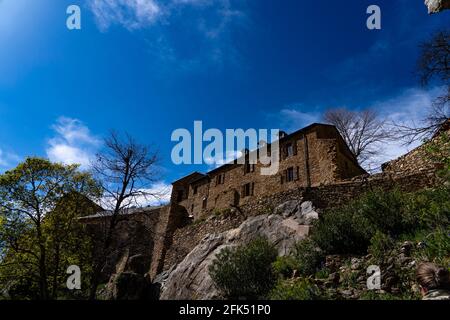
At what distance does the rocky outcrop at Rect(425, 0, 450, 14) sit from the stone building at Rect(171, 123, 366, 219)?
605 inches

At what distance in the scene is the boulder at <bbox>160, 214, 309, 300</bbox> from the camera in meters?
13.7

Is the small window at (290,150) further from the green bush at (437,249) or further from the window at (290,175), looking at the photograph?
the green bush at (437,249)

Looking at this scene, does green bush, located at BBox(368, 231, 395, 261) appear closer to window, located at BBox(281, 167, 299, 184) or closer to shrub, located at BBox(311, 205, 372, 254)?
shrub, located at BBox(311, 205, 372, 254)

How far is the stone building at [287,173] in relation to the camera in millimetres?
23719

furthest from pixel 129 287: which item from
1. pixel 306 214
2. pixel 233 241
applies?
pixel 306 214

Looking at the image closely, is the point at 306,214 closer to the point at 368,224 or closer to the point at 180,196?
the point at 368,224

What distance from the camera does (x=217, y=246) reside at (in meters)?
17.3

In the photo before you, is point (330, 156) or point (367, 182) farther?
point (330, 156)

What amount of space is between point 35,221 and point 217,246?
32.0 feet

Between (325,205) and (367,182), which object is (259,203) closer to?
(325,205)

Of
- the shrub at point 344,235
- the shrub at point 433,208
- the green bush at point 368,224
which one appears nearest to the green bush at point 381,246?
the green bush at point 368,224
